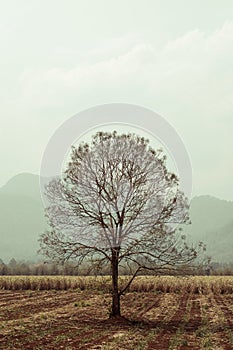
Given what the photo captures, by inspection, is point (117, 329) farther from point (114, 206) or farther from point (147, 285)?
Result: point (147, 285)

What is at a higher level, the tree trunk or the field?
the tree trunk

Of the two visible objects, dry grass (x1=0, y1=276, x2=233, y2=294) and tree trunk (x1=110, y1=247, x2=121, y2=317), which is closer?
tree trunk (x1=110, y1=247, x2=121, y2=317)

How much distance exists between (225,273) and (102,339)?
71.2m

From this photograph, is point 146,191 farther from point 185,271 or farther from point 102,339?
point 102,339

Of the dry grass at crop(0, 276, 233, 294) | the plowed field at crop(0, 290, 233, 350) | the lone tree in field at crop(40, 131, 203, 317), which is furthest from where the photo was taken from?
the dry grass at crop(0, 276, 233, 294)

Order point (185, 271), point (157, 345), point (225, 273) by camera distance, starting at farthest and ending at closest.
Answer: point (225, 273) → point (185, 271) → point (157, 345)

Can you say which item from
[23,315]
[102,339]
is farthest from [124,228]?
[23,315]

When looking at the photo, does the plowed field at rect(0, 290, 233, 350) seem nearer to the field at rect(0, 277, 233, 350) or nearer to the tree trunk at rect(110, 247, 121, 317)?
the field at rect(0, 277, 233, 350)

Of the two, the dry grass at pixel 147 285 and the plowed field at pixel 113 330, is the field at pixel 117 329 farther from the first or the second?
the dry grass at pixel 147 285

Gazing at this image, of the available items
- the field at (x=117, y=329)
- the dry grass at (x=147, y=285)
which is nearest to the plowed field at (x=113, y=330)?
the field at (x=117, y=329)

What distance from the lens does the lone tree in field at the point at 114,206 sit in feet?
66.8

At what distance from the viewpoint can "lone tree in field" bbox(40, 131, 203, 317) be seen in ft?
66.8

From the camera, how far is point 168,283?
160ft

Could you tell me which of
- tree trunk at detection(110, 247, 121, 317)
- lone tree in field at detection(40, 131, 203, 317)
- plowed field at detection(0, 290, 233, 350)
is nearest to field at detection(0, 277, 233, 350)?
plowed field at detection(0, 290, 233, 350)
